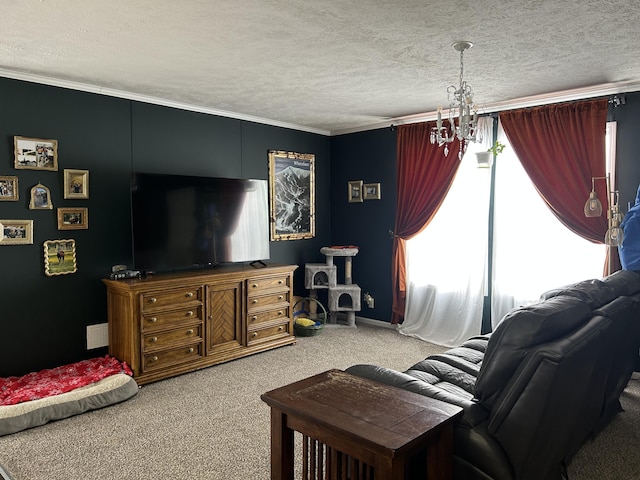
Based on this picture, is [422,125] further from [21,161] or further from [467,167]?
[21,161]

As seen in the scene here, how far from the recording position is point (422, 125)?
532cm

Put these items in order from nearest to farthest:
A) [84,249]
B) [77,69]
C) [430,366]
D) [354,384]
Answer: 1. [354,384]
2. [430,366]
3. [77,69]
4. [84,249]

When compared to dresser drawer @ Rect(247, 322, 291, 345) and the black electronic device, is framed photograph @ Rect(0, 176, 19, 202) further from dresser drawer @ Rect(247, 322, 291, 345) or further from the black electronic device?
dresser drawer @ Rect(247, 322, 291, 345)

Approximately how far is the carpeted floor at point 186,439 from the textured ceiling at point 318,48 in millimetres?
2440

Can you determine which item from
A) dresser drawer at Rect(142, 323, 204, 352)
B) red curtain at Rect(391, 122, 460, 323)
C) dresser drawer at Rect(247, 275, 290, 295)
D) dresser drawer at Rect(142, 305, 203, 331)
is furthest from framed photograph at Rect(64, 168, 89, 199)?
red curtain at Rect(391, 122, 460, 323)

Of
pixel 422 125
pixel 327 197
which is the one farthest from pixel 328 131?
pixel 422 125

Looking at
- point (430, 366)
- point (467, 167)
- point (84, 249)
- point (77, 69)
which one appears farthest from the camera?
point (467, 167)

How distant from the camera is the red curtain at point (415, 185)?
204 inches

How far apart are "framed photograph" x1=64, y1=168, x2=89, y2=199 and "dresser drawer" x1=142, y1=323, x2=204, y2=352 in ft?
4.34

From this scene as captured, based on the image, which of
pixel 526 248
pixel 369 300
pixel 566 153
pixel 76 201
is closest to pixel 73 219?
pixel 76 201

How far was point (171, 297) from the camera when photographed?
404 centimetres

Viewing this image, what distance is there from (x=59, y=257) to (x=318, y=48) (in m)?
2.68

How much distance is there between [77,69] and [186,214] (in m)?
1.41

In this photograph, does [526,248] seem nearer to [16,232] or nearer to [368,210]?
[368,210]
